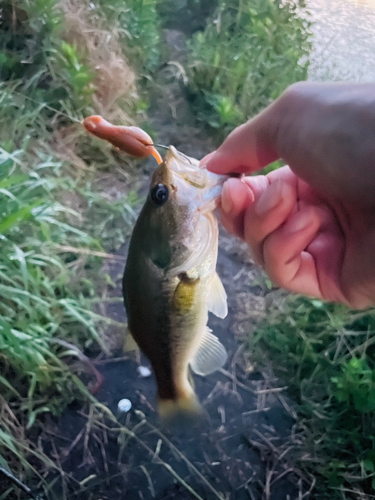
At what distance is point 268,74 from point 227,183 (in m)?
1.32

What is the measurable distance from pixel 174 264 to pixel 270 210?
21 centimetres

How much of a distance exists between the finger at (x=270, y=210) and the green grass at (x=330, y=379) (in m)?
0.63

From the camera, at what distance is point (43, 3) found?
1.82 m

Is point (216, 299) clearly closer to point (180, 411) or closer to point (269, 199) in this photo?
point (269, 199)

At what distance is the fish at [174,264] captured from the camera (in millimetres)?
768

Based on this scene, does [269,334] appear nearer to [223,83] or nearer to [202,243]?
[202,243]

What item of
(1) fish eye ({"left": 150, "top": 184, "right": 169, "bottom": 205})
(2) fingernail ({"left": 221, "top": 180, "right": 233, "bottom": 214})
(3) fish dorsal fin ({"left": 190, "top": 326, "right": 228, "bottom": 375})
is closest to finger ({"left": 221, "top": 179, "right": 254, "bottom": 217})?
(2) fingernail ({"left": 221, "top": 180, "right": 233, "bottom": 214})

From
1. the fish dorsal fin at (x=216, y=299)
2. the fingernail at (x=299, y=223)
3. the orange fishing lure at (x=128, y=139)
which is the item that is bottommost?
the fish dorsal fin at (x=216, y=299)

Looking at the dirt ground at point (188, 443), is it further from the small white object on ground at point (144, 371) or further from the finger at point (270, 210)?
the finger at point (270, 210)

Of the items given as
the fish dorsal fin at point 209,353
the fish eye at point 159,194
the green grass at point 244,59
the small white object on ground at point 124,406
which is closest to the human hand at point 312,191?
the fish eye at point 159,194

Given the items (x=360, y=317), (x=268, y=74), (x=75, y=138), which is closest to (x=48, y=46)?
(x=75, y=138)

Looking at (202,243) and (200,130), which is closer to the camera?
(202,243)

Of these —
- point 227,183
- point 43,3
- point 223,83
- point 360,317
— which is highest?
point 43,3

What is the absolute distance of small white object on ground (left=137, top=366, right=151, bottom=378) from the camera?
4.55 feet
